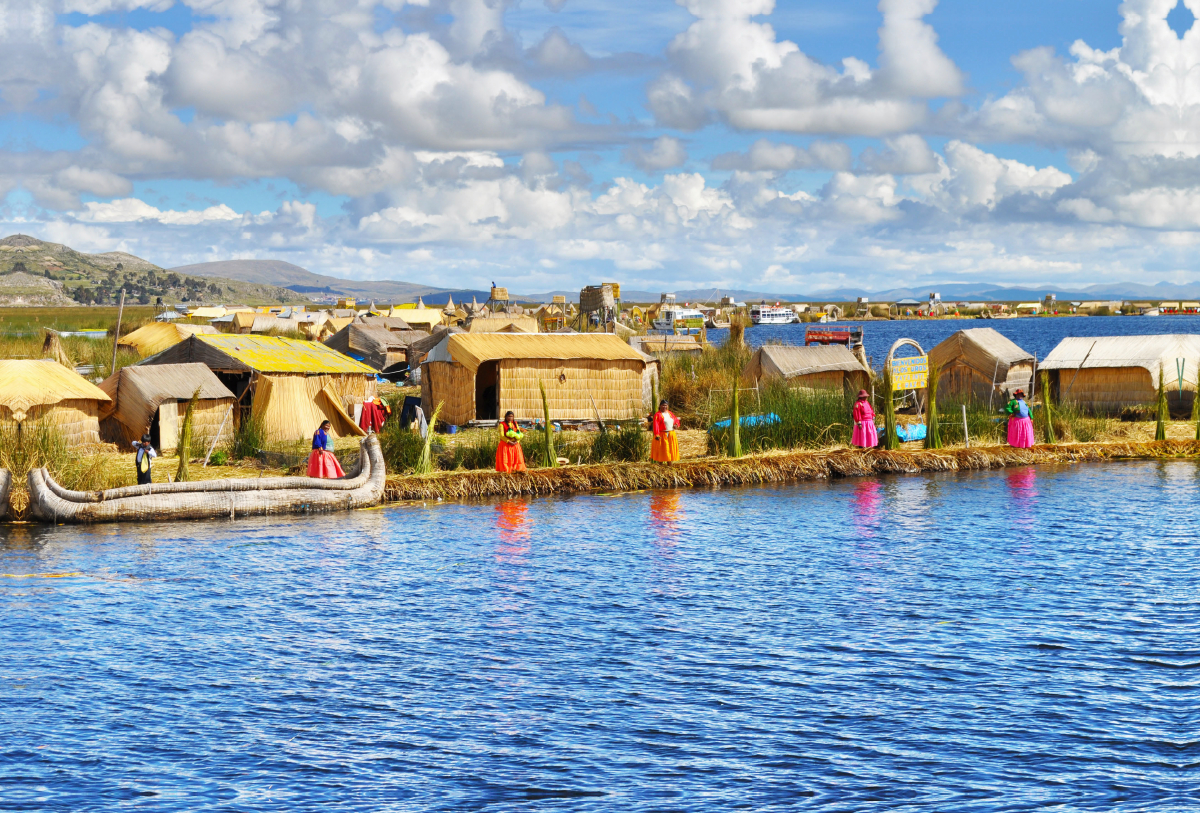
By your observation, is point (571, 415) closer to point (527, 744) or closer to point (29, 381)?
point (29, 381)

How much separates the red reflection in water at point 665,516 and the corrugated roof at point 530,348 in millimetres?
7928

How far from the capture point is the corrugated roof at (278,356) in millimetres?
27469

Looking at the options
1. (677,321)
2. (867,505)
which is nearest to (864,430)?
(867,505)

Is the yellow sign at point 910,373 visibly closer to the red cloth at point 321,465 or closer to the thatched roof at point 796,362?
the thatched roof at point 796,362

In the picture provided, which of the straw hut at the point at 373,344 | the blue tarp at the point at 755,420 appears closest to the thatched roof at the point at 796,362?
the blue tarp at the point at 755,420

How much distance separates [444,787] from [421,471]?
13.9 meters

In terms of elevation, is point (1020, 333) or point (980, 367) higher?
point (1020, 333)

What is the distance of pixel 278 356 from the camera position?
93.6ft

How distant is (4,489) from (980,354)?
23616 millimetres

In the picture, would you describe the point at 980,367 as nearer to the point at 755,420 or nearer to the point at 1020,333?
the point at 755,420

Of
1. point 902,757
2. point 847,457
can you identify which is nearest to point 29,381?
point 847,457

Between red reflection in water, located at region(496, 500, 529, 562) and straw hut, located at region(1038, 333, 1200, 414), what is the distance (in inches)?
656

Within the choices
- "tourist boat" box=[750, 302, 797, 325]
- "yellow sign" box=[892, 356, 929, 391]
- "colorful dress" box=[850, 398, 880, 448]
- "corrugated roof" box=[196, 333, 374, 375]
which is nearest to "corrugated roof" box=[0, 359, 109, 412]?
"corrugated roof" box=[196, 333, 374, 375]

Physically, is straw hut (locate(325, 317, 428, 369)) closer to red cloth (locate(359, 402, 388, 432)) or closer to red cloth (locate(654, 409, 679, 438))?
red cloth (locate(359, 402, 388, 432))
